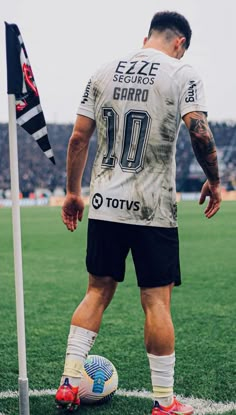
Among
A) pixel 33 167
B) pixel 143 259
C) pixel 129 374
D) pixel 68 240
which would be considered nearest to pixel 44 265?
pixel 68 240

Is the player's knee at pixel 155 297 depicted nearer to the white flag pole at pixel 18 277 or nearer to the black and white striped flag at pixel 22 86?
the white flag pole at pixel 18 277

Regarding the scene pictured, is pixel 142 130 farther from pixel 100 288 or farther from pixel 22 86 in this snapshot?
pixel 100 288

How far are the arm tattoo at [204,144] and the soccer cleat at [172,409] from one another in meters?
1.16

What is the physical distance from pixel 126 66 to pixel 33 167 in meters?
56.9

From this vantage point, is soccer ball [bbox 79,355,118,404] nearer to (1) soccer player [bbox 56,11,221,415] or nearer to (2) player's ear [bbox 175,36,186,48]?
(1) soccer player [bbox 56,11,221,415]

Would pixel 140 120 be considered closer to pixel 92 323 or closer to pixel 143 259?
pixel 143 259

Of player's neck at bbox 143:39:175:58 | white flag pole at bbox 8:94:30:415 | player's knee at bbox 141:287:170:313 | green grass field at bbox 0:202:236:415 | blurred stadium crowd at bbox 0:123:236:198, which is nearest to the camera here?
white flag pole at bbox 8:94:30:415

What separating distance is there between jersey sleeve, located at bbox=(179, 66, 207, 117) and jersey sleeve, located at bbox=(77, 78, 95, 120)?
518 mm

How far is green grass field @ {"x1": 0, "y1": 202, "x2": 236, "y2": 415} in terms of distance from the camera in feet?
13.1

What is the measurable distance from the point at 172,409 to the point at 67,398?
0.53 metres

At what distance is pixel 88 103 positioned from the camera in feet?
12.1

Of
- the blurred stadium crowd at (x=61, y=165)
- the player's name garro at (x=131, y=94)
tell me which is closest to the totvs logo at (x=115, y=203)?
the player's name garro at (x=131, y=94)

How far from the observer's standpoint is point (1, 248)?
14.2 metres

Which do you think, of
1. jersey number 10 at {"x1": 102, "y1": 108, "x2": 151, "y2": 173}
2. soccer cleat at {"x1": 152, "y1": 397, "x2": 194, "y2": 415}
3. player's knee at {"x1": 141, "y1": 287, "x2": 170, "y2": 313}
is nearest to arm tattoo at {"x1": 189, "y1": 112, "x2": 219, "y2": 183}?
jersey number 10 at {"x1": 102, "y1": 108, "x2": 151, "y2": 173}
